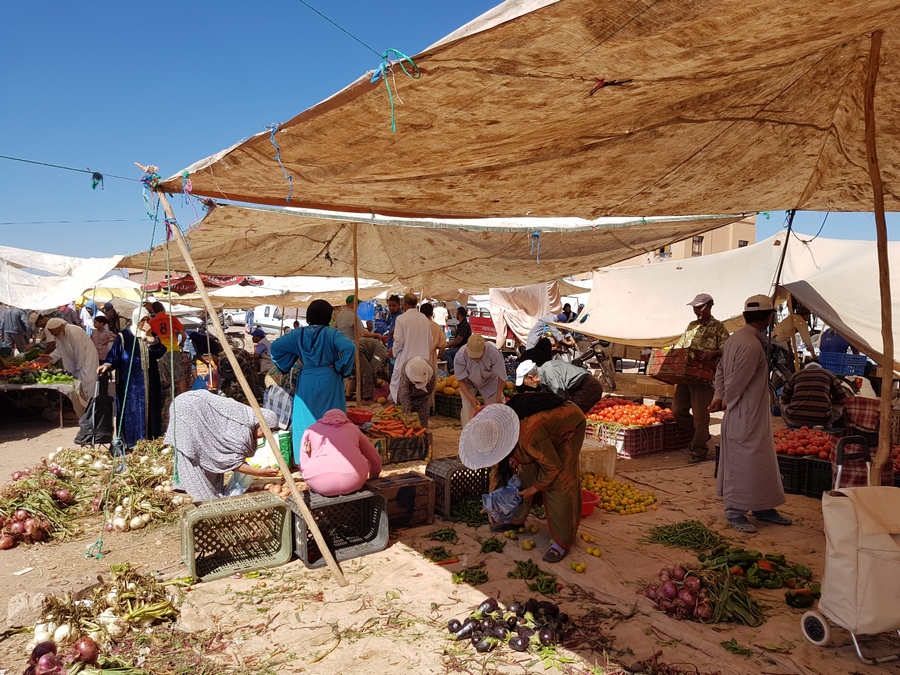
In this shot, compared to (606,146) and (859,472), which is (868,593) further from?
(606,146)

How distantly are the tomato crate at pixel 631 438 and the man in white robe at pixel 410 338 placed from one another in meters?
2.61

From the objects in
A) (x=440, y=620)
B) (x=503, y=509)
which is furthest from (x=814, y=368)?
(x=440, y=620)

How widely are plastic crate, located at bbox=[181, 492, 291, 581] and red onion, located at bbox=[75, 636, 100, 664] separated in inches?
40.8

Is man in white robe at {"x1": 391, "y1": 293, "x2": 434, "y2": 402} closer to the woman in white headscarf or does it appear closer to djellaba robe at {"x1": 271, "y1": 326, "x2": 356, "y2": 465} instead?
the woman in white headscarf

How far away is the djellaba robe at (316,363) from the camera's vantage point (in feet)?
19.2

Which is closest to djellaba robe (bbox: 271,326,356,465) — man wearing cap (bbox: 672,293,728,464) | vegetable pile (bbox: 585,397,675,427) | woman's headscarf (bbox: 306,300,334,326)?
woman's headscarf (bbox: 306,300,334,326)

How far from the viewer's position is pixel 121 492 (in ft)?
19.0

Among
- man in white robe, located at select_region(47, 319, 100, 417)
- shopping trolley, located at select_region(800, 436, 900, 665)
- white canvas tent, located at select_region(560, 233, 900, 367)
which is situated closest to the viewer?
shopping trolley, located at select_region(800, 436, 900, 665)

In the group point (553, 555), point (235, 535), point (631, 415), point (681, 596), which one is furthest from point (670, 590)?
point (631, 415)

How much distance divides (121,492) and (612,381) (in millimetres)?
9880

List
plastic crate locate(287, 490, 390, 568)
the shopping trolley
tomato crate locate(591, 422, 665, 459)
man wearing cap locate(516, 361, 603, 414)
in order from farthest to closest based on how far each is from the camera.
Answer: tomato crate locate(591, 422, 665, 459)
man wearing cap locate(516, 361, 603, 414)
plastic crate locate(287, 490, 390, 568)
the shopping trolley

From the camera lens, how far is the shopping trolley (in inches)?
112

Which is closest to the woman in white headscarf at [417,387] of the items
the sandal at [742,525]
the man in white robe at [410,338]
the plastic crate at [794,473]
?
the man in white robe at [410,338]

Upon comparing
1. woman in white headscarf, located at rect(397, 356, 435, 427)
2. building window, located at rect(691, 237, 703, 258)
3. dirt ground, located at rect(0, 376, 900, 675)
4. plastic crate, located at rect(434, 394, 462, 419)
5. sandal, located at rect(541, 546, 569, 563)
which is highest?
building window, located at rect(691, 237, 703, 258)
